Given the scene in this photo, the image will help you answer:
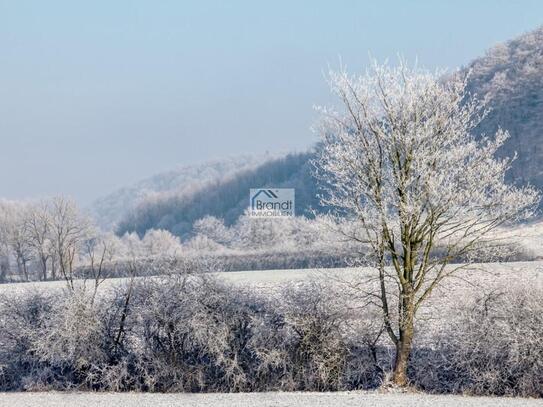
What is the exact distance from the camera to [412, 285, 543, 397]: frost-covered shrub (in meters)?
13.7

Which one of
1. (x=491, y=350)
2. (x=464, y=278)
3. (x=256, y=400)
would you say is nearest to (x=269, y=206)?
(x=464, y=278)

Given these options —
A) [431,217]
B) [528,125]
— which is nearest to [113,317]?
[431,217]

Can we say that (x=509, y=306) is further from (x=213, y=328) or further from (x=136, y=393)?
(x=136, y=393)

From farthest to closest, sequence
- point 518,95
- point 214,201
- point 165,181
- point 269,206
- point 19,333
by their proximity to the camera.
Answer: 1. point 165,181
2. point 214,201
3. point 518,95
4. point 269,206
5. point 19,333

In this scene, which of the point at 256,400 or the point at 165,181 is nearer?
the point at 256,400

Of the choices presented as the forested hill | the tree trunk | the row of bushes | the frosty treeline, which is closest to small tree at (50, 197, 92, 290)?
the frosty treeline

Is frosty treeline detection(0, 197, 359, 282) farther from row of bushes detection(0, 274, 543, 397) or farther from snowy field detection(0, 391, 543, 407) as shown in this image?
snowy field detection(0, 391, 543, 407)

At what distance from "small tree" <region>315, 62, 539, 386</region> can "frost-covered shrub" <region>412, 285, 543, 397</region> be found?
0.88 m

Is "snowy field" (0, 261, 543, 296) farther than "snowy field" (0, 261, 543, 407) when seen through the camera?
Yes

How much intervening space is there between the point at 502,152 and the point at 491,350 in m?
49.4

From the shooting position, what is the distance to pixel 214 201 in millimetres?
109625

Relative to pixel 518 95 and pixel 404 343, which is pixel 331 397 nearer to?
pixel 404 343

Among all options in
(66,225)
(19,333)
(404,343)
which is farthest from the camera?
(66,225)

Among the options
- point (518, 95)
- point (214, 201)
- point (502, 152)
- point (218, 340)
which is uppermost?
point (518, 95)
